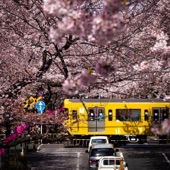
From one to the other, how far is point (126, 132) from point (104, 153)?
13.6 metres

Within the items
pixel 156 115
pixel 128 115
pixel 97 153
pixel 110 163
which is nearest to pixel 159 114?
pixel 156 115

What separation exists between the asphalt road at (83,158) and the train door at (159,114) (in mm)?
2255

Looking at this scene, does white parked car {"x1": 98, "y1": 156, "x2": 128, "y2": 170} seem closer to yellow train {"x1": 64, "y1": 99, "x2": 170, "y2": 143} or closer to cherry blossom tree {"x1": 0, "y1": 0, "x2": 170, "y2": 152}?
cherry blossom tree {"x1": 0, "y1": 0, "x2": 170, "y2": 152}

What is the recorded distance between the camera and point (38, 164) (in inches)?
1159

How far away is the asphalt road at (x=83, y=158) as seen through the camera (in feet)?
92.0

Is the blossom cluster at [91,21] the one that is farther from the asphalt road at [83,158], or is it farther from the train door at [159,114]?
the train door at [159,114]

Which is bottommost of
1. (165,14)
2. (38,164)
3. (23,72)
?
(38,164)

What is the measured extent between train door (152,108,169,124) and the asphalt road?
7.40 ft

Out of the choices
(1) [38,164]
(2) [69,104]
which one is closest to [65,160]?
(1) [38,164]

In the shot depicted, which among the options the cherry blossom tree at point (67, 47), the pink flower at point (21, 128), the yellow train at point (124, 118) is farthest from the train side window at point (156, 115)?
the pink flower at point (21, 128)

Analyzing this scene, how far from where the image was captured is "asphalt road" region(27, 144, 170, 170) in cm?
2803

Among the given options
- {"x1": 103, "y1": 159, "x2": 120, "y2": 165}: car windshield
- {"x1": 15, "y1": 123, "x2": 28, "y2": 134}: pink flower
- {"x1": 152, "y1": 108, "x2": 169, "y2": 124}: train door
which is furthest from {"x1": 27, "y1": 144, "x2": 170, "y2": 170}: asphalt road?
{"x1": 15, "y1": 123, "x2": 28, "y2": 134}: pink flower

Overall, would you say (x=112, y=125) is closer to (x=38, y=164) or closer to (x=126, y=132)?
(x=126, y=132)

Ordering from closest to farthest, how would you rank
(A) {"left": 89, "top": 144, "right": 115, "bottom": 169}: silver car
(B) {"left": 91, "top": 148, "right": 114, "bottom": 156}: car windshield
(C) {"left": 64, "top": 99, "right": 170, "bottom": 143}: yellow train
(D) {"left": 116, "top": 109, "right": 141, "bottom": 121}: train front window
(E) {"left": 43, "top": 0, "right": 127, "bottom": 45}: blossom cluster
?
(E) {"left": 43, "top": 0, "right": 127, "bottom": 45}: blossom cluster → (A) {"left": 89, "top": 144, "right": 115, "bottom": 169}: silver car → (B) {"left": 91, "top": 148, "right": 114, "bottom": 156}: car windshield → (C) {"left": 64, "top": 99, "right": 170, "bottom": 143}: yellow train → (D) {"left": 116, "top": 109, "right": 141, "bottom": 121}: train front window
